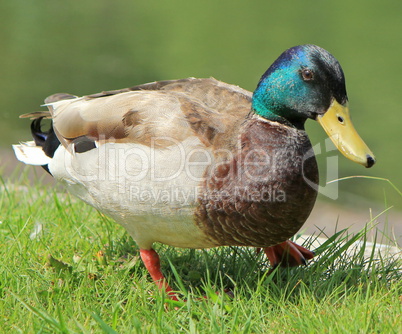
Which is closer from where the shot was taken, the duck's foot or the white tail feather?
the duck's foot

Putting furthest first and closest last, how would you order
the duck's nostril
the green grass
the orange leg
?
the orange leg
the duck's nostril
the green grass

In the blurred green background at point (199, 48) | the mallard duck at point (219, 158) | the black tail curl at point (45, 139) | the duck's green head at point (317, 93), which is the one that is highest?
the duck's green head at point (317, 93)

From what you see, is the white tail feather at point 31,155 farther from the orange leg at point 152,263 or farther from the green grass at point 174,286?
the orange leg at point 152,263

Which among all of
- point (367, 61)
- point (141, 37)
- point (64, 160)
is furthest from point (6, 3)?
point (64, 160)

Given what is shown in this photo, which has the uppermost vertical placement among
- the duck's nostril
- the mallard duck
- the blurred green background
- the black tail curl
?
the duck's nostril

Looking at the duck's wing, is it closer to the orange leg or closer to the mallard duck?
the mallard duck

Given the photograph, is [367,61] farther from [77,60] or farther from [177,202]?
[177,202]

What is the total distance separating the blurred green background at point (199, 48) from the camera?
8227 millimetres

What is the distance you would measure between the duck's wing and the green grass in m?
0.61

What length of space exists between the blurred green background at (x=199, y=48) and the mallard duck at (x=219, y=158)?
3.85 metres

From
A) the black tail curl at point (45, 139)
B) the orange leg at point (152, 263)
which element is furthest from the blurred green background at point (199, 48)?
the orange leg at point (152, 263)

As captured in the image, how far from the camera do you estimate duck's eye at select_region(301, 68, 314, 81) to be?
2874mm

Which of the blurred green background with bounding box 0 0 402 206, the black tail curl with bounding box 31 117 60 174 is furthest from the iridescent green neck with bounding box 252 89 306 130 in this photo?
the blurred green background with bounding box 0 0 402 206

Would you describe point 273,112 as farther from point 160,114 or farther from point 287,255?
point 287,255
